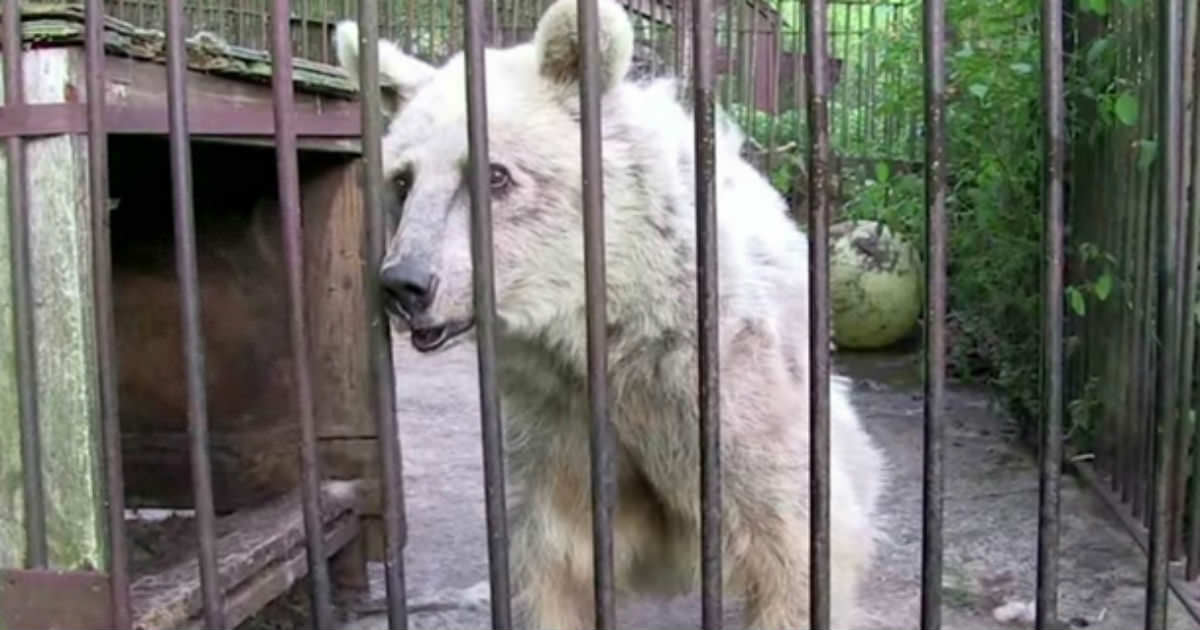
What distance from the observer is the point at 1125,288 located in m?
3.61

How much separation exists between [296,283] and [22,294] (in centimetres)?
56

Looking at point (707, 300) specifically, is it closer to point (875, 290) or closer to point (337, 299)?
point (337, 299)

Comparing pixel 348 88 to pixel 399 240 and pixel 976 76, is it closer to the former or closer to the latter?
pixel 399 240

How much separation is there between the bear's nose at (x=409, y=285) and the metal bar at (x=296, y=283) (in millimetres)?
272

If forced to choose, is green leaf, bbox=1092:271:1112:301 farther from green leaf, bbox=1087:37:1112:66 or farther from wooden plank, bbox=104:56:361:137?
wooden plank, bbox=104:56:361:137

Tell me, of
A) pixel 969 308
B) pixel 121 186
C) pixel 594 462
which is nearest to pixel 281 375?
pixel 121 186

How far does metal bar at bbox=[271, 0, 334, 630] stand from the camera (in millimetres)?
1745

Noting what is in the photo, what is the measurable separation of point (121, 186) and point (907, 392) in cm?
371

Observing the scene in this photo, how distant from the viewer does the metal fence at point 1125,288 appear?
297cm

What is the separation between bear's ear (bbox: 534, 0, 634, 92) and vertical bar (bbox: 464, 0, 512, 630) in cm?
50

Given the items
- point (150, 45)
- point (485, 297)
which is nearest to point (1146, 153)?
point (485, 297)

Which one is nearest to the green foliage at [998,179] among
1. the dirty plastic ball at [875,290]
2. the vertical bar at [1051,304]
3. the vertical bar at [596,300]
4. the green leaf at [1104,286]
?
the green leaf at [1104,286]

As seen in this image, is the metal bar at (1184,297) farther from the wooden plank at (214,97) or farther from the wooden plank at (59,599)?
the wooden plank at (59,599)

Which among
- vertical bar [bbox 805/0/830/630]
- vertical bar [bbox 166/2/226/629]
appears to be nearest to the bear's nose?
vertical bar [bbox 166/2/226/629]
